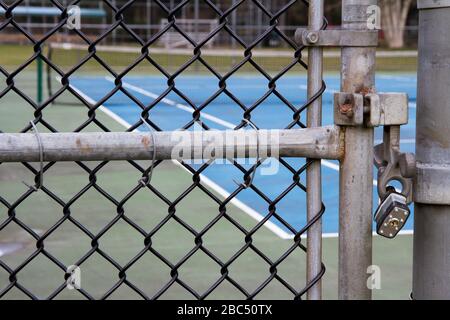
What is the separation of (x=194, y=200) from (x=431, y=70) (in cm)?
696

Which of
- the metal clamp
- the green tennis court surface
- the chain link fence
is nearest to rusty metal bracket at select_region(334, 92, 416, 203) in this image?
the metal clamp

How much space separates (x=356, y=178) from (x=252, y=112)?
14.0 meters

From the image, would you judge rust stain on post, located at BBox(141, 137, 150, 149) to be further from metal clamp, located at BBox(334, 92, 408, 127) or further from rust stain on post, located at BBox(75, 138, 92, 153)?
metal clamp, located at BBox(334, 92, 408, 127)

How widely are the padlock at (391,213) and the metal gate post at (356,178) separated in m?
0.07

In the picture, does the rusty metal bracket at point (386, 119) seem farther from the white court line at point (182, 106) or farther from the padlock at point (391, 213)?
the white court line at point (182, 106)

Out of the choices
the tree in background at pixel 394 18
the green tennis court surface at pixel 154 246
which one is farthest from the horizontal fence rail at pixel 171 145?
the tree in background at pixel 394 18

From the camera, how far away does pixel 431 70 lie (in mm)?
2010

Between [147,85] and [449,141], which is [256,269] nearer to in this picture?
[449,141]

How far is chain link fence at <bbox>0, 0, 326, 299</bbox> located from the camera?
2109 mm

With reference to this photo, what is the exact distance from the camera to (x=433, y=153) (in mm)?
2045

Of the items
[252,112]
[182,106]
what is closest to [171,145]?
[252,112]

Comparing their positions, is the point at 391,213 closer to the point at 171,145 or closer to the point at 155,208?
the point at 171,145

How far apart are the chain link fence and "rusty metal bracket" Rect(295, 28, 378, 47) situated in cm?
12

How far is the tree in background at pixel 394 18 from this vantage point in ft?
151
